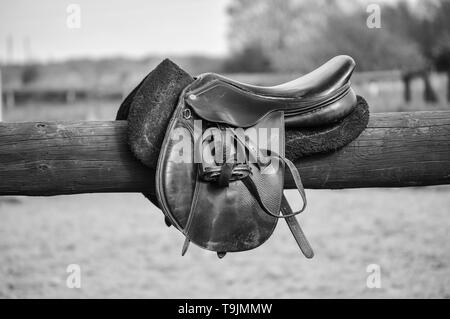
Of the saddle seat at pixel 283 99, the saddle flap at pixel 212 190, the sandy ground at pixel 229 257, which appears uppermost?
the saddle seat at pixel 283 99

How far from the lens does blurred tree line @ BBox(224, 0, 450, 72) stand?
23938 millimetres

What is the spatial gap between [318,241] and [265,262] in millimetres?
648

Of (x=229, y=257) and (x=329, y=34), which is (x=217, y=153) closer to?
(x=229, y=257)

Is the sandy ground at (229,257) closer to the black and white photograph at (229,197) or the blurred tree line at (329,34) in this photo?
the black and white photograph at (229,197)

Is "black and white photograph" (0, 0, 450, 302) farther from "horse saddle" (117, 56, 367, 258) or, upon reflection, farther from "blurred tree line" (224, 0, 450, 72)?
"blurred tree line" (224, 0, 450, 72)

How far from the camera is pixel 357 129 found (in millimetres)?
1509

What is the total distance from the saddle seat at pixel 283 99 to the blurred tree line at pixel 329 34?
20.8 meters

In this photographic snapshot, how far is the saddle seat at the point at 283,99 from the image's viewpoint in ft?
4.46

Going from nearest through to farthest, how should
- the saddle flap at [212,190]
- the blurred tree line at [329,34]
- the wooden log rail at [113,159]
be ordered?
the saddle flap at [212,190], the wooden log rail at [113,159], the blurred tree line at [329,34]

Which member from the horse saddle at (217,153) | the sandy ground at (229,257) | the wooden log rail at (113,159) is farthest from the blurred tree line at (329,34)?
the horse saddle at (217,153)

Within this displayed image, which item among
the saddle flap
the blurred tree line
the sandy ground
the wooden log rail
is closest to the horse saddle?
the saddle flap
